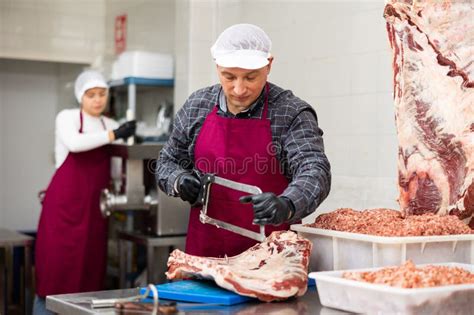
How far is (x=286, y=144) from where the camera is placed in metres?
2.80

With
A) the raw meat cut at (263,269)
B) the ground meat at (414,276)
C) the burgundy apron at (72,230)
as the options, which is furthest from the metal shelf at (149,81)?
the ground meat at (414,276)

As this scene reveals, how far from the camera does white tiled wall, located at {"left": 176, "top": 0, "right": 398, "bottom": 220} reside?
4152 millimetres

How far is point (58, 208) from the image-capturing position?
500cm

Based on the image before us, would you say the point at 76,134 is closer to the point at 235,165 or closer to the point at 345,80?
the point at 345,80

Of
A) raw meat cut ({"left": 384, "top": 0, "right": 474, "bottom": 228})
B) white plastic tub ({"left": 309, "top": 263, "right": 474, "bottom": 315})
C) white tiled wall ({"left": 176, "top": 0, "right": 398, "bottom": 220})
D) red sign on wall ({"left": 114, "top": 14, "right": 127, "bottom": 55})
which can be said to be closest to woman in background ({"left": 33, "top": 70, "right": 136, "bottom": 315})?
white tiled wall ({"left": 176, "top": 0, "right": 398, "bottom": 220})

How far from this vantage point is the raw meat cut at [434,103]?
265cm

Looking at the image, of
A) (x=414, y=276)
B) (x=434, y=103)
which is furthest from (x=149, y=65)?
(x=414, y=276)

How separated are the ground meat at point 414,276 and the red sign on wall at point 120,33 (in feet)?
16.4

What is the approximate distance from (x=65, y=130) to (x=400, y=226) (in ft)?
9.99

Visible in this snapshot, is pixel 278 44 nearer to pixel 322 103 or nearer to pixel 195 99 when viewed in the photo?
pixel 322 103

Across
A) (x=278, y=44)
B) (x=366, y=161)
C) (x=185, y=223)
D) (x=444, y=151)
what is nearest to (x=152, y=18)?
(x=278, y=44)

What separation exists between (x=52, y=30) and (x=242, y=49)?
4417 mm

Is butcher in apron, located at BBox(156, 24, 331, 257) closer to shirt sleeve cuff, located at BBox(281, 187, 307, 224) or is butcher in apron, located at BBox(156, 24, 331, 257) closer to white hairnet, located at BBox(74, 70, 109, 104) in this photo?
shirt sleeve cuff, located at BBox(281, 187, 307, 224)

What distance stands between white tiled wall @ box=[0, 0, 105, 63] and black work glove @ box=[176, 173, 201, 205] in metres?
4.35
